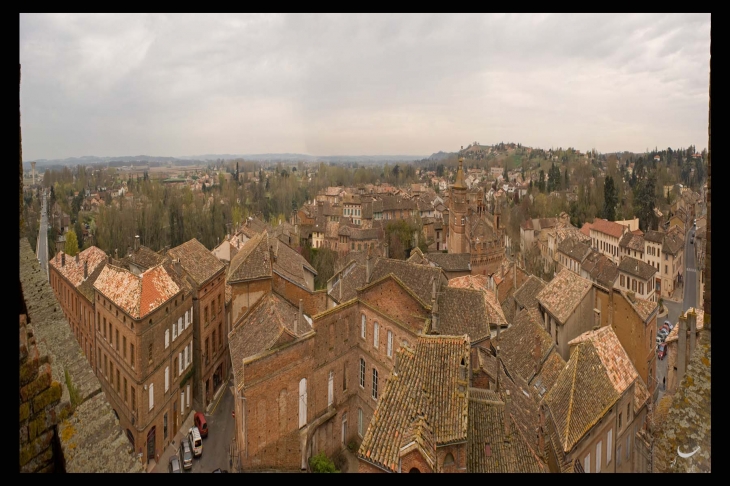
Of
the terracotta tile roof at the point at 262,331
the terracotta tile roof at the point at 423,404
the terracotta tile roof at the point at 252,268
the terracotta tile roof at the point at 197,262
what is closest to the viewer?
the terracotta tile roof at the point at 423,404

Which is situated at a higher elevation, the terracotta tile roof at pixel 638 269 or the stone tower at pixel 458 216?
the stone tower at pixel 458 216

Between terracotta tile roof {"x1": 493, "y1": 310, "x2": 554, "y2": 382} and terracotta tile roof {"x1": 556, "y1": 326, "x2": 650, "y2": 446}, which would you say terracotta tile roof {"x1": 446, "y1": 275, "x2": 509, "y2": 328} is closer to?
terracotta tile roof {"x1": 493, "y1": 310, "x2": 554, "y2": 382}

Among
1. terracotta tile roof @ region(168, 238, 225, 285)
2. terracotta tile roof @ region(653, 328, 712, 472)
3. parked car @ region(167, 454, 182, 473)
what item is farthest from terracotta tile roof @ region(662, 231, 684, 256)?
terracotta tile roof @ region(653, 328, 712, 472)

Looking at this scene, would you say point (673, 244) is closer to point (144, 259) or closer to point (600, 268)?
point (600, 268)

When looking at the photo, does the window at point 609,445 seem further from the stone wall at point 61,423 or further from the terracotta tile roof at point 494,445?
the stone wall at point 61,423

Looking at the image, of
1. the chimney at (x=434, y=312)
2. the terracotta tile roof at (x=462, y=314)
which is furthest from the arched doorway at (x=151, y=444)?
the terracotta tile roof at (x=462, y=314)

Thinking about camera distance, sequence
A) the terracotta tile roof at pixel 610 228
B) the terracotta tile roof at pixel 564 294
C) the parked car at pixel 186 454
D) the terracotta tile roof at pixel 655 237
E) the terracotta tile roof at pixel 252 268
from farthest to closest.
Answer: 1. the terracotta tile roof at pixel 610 228
2. the terracotta tile roof at pixel 655 237
3. the terracotta tile roof at pixel 252 268
4. the terracotta tile roof at pixel 564 294
5. the parked car at pixel 186 454

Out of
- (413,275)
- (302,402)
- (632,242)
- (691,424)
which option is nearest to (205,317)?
(302,402)
